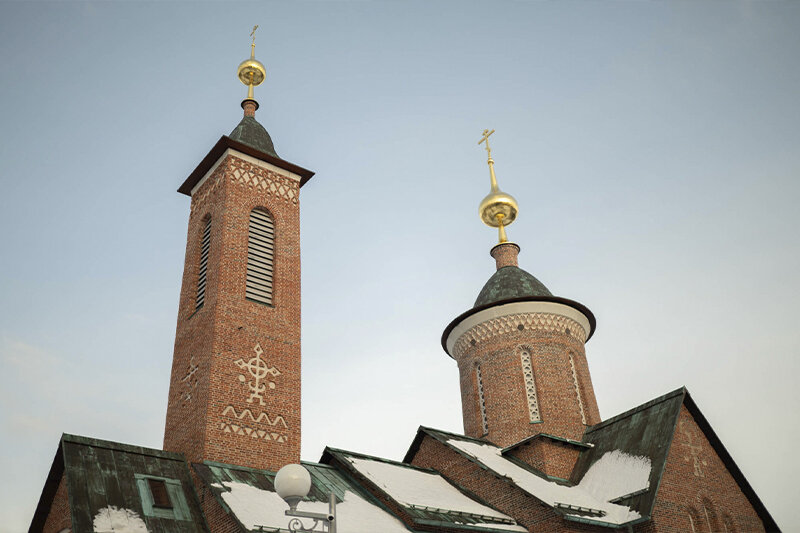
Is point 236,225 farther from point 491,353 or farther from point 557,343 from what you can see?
point 557,343

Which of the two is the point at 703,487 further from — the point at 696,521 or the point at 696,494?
the point at 696,521

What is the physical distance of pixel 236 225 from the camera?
1633 cm

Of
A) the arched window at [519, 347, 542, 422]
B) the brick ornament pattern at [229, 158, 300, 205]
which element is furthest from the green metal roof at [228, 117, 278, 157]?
the arched window at [519, 347, 542, 422]

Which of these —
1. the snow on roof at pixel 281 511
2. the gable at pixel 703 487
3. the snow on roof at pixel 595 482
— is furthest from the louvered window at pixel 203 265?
the gable at pixel 703 487

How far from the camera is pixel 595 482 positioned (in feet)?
56.8

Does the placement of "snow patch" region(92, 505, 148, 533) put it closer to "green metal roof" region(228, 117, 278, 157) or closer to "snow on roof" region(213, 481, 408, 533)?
"snow on roof" region(213, 481, 408, 533)

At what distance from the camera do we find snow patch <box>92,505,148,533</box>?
34.6 feet

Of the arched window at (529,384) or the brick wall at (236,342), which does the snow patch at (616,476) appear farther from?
the brick wall at (236,342)

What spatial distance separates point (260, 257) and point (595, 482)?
35.2 ft

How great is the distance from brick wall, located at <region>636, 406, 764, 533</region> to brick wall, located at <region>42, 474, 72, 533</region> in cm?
1203

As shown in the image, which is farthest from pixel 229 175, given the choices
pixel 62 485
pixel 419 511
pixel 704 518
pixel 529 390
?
pixel 704 518

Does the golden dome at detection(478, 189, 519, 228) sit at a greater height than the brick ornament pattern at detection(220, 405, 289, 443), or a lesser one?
greater

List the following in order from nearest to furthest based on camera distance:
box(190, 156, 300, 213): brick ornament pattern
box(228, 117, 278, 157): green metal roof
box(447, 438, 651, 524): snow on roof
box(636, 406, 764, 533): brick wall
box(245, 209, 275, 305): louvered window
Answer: box(636, 406, 764, 533): brick wall, box(447, 438, 651, 524): snow on roof, box(245, 209, 275, 305): louvered window, box(190, 156, 300, 213): brick ornament pattern, box(228, 117, 278, 157): green metal roof

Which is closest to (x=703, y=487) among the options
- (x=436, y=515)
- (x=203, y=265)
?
(x=436, y=515)
